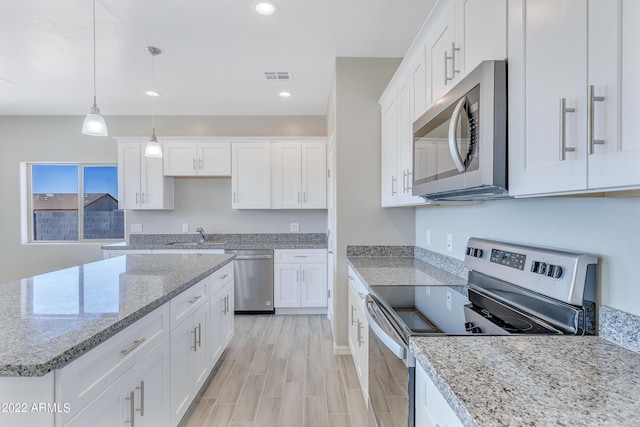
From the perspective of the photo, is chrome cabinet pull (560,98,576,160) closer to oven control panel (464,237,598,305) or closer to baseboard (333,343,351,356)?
oven control panel (464,237,598,305)

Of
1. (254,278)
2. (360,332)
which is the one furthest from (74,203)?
(360,332)

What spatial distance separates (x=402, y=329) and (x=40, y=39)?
11.3 feet

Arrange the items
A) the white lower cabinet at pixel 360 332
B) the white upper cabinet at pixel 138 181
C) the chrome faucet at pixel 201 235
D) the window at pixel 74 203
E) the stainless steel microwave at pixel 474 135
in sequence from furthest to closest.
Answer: the window at pixel 74 203, the chrome faucet at pixel 201 235, the white upper cabinet at pixel 138 181, the white lower cabinet at pixel 360 332, the stainless steel microwave at pixel 474 135

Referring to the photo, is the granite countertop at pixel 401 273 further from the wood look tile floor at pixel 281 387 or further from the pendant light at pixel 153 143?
the pendant light at pixel 153 143

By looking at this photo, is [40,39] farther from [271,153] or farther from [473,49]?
[473,49]

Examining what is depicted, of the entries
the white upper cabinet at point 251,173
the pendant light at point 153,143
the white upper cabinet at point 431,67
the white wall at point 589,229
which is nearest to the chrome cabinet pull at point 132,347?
the white upper cabinet at point 431,67

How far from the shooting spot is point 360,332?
7.04 ft

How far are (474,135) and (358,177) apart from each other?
174 cm

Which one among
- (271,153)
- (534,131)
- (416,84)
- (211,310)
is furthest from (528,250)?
(271,153)

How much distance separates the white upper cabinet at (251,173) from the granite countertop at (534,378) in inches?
136

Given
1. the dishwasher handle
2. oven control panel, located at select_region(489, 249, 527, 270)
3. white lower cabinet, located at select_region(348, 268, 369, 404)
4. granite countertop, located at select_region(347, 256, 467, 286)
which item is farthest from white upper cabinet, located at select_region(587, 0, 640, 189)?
the dishwasher handle

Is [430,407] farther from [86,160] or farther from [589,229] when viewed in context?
[86,160]

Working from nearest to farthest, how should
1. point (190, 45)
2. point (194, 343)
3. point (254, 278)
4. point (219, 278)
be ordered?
1. point (194, 343)
2. point (219, 278)
3. point (190, 45)
4. point (254, 278)

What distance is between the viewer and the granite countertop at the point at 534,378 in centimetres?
60
